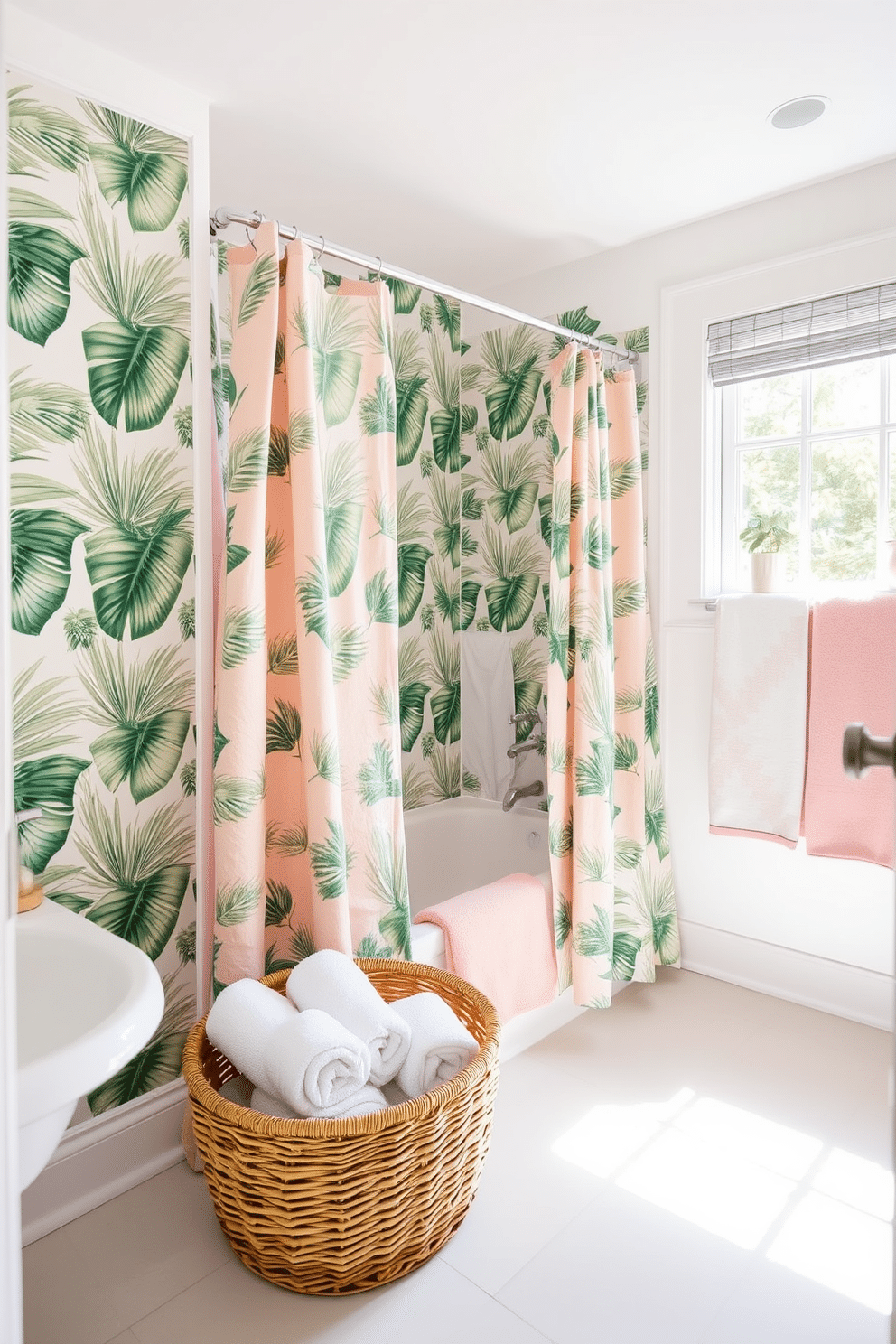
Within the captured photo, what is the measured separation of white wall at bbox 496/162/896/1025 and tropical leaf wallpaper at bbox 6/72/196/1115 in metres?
1.50

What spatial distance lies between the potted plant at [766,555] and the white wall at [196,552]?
5.10 feet

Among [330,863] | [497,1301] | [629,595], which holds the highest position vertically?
[629,595]

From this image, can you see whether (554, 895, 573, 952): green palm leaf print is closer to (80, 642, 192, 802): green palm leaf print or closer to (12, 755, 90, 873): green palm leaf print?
(80, 642, 192, 802): green palm leaf print

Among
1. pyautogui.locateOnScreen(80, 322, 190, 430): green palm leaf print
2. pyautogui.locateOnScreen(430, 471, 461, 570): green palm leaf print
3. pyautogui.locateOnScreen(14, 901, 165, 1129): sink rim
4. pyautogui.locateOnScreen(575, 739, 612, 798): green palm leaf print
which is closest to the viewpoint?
pyautogui.locateOnScreen(14, 901, 165, 1129): sink rim

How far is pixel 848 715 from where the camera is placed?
7.73 feet

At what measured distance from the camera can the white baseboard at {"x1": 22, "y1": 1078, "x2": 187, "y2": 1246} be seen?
1.71 meters

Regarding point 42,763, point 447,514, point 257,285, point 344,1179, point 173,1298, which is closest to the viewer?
point 344,1179

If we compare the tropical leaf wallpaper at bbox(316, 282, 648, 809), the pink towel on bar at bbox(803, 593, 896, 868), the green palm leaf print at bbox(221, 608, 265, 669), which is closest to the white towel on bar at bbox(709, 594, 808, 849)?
the pink towel on bar at bbox(803, 593, 896, 868)

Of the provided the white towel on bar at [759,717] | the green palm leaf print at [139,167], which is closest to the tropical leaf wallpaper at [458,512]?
the white towel on bar at [759,717]

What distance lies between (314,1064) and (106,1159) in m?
0.67

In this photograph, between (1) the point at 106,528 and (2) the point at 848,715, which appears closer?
(1) the point at 106,528

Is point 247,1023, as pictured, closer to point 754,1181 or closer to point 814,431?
point 754,1181

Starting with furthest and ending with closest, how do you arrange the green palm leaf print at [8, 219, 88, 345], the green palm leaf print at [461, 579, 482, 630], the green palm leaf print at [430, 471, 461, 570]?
the green palm leaf print at [461, 579, 482, 630], the green palm leaf print at [430, 471, 461, 570], the green palm leaf print at [8, 219, 88, 345]

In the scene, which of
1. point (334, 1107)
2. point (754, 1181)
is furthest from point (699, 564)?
point (334, 1107)
